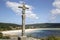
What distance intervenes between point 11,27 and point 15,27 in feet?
1.48

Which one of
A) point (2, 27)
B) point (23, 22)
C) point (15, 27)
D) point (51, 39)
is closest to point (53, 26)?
point (15, 27)

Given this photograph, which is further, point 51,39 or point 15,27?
point 15,27

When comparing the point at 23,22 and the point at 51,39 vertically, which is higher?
the point at 23,22

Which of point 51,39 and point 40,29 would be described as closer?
point 51,39

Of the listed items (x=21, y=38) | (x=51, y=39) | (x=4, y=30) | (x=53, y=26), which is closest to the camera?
(x=21, y=38)

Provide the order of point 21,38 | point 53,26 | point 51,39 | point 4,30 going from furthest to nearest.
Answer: point 53,26 → point 4,30 → point 51,39 → point 21,38

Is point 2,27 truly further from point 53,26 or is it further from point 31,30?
point 53,26

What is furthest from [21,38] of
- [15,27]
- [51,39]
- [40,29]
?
[40,29]

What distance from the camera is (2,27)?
45.6 feet

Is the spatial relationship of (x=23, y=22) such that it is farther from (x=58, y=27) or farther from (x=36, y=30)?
(x=58, y=27)

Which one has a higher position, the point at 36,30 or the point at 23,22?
the point at 23,22

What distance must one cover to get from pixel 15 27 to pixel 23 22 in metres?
7.27

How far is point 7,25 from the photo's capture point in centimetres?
1415

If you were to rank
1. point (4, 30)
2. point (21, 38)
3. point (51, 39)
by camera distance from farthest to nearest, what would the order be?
1. point (4, 30)
2. point (51, 39)
3. point (21, 38)
